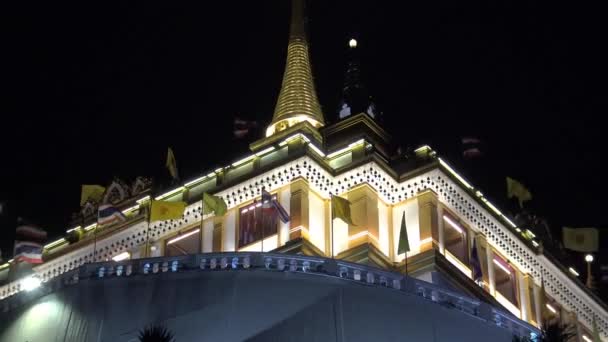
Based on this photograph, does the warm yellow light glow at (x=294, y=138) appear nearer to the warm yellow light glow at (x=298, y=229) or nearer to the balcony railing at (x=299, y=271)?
the warm yellow light glow at (x=298, y=229)

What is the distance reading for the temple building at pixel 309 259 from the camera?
38.2m

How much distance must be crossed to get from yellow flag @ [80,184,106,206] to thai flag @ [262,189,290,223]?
10.7 m

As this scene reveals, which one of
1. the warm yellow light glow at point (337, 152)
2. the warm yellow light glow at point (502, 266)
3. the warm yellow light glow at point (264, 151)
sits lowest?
the warm yellow light glow at point (502, 266)

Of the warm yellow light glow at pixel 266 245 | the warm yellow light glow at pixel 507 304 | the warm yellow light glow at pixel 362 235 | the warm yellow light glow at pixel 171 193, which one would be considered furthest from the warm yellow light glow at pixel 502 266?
the warm yellow light glow at pixel 171 193

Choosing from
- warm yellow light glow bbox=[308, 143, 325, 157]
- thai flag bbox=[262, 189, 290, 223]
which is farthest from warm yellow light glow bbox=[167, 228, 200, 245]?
warm yellow light glow bbox=[308, 143, 325, 157]

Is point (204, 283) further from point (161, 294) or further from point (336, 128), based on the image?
point (336, 128)

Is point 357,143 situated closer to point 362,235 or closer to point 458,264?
point 362,235

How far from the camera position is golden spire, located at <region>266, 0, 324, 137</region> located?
58219 millimetres

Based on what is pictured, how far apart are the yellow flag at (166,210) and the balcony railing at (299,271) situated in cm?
997

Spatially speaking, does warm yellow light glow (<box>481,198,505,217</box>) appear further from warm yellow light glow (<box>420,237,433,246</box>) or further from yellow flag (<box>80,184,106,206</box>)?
yellow flag (<box>80,184,106,206</box>)

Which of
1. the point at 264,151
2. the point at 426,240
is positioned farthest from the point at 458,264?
the point at 264,151

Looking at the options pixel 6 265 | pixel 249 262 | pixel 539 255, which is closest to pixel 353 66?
pixel 539 255

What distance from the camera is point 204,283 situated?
3909 centimetres

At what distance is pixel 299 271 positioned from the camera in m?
39.2
